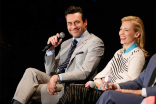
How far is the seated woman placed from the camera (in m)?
2.21

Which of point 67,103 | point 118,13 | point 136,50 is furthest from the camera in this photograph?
point 118,13

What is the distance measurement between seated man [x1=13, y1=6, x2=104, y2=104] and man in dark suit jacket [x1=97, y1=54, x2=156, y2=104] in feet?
2.11

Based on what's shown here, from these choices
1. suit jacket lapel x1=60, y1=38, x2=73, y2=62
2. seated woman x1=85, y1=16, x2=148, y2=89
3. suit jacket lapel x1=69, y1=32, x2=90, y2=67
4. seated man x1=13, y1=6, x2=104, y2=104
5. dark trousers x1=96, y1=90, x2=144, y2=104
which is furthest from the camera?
suit jacket lapel x1=60, y1=38, x2=73, y2=62

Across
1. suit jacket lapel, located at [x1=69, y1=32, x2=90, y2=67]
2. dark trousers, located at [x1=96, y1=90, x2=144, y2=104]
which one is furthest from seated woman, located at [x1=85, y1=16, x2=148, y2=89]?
dark trousers, located at [x1=96, y1=90, x2=144, y2=104]

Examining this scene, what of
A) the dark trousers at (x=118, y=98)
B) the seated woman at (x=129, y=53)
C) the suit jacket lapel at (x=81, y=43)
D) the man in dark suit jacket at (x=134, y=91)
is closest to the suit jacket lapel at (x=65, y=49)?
the suit jacket lapel at (x=81, y=43)

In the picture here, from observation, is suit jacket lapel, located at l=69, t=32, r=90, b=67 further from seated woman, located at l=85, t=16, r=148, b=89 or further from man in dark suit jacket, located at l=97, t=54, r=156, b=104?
man in dark suit jacket, located at l=97, t=54, r=156, b=104

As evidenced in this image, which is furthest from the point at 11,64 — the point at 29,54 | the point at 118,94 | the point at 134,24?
the point at 118,94

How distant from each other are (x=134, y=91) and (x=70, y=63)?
1080mm

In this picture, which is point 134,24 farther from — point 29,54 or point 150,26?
point 29,54

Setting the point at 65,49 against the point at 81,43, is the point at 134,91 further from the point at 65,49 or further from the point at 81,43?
the point at 65,49

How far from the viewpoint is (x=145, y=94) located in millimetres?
1713

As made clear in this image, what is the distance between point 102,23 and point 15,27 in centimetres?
133

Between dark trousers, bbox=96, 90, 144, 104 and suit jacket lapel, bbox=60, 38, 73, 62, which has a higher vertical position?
suit jacket lapel, bbox=60, 38, 73, 62

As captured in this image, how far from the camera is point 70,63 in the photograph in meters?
2.70
